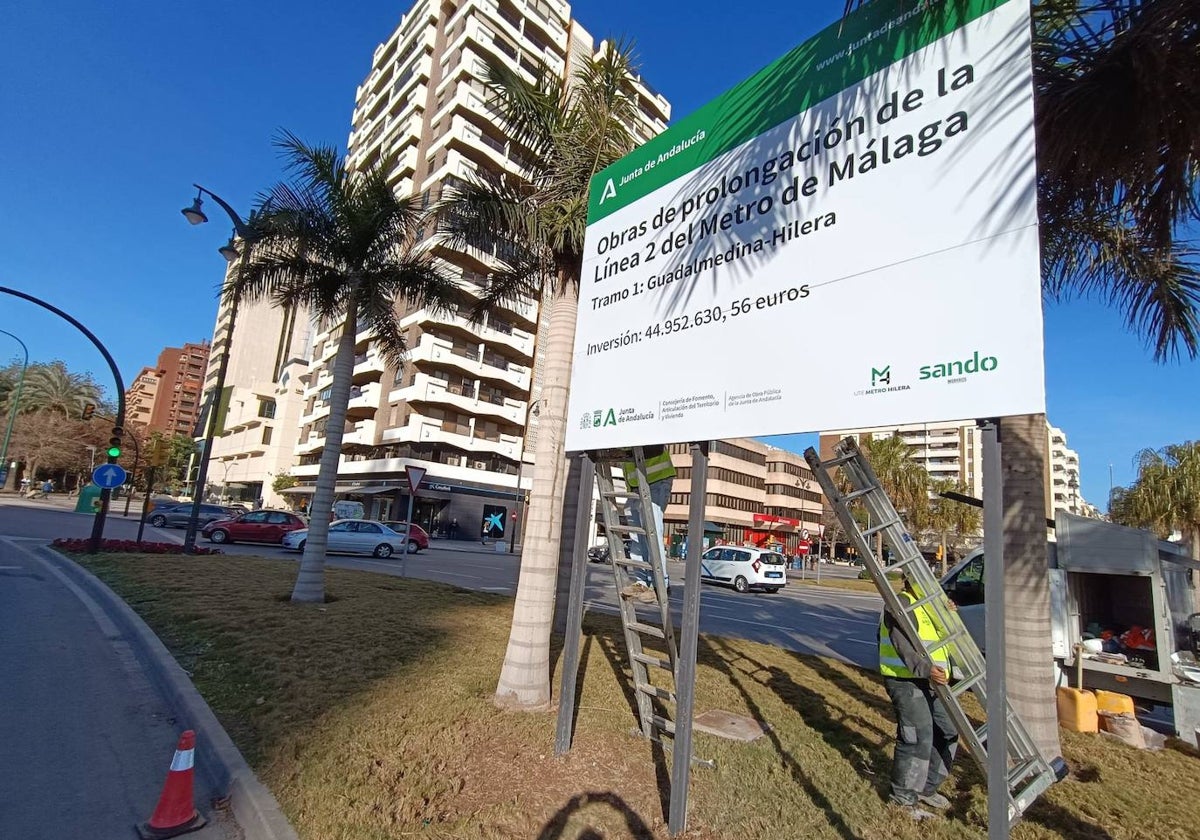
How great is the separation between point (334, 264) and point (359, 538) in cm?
1457

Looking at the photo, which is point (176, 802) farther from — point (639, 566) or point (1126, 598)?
point (1126, 598)

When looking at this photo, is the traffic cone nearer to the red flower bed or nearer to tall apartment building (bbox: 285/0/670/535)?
the red flower bed

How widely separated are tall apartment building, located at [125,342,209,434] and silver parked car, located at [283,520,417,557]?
359 feet

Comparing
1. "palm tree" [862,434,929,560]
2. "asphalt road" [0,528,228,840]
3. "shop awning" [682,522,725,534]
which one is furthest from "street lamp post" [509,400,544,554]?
"asphalt road" [0,528,228,840]

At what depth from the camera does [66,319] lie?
46.5 ft

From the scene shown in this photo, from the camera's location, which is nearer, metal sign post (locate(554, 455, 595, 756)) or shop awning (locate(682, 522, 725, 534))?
metal sign post (locate(554, 455, 595, 756))

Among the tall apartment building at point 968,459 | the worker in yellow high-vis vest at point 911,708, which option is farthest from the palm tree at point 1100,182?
the tall apartment building at point 968,459

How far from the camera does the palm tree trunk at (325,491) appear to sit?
372 inches

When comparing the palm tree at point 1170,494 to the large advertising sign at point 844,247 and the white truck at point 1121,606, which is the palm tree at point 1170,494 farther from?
the large advertising sign at point 844,247

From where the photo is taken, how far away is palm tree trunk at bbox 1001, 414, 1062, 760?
5090 mm

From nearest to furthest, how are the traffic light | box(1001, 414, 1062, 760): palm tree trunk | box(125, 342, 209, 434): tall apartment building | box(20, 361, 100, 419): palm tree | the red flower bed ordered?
box(1001, 414, 1062, 760): palm tree trunk
the red flower bed
the traffic light
box(20, 361, 100, 419): palm tree
box(125, 342, 209, 434): tall apartment building

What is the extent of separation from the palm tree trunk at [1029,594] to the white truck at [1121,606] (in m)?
1.48

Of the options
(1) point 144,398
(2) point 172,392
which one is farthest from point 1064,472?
(1) point 144,398

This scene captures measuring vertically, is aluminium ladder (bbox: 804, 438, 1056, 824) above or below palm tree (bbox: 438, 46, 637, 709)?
below
